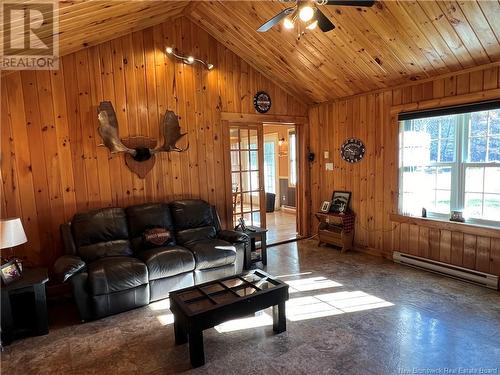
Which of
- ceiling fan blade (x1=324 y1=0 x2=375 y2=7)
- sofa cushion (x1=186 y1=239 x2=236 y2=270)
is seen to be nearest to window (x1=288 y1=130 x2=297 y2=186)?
sofa cushion (x1=186 y1=239 x2=236 y2=270)

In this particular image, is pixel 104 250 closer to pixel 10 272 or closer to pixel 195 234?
pixel 10 272

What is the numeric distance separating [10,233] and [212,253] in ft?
6.28

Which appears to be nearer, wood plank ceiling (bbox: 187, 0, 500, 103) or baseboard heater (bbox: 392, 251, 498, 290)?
wood plank ceiling (bbox: 187, 0, 500, 103)

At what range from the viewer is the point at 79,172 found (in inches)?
143

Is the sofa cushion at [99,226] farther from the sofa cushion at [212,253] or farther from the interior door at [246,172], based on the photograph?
the interior door at [246,172]

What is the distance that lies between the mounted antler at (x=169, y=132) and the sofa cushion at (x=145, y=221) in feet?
2.48

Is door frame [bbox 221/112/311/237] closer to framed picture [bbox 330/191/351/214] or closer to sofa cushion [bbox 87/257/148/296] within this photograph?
framed picture [bbox 330/191/351/214]

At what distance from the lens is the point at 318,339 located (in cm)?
254

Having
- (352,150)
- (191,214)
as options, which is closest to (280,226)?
(352,150)

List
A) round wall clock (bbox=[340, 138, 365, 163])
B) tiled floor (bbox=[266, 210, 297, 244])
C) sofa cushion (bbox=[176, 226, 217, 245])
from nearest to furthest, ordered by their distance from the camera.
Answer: sofa cushion (bbox=[176, 226, 217, 245]) → round wall clock (bbox=[340, 138, 365, 163]) → tiled floor (bbox=[266, 210, 297, 244])

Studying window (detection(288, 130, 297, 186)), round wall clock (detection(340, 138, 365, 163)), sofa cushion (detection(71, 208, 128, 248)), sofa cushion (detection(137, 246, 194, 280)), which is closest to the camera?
sofa cushion (detection(137, 246, 194, 280))

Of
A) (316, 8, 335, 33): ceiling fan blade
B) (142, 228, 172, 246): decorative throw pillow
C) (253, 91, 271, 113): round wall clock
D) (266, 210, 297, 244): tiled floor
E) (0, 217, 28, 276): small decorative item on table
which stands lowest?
(266, 210, 297, 244): tiled floor

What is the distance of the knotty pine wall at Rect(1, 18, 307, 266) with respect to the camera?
3318mm

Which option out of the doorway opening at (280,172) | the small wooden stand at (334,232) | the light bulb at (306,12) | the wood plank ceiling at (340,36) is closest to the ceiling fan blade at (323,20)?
the light bulb at (306,12)
